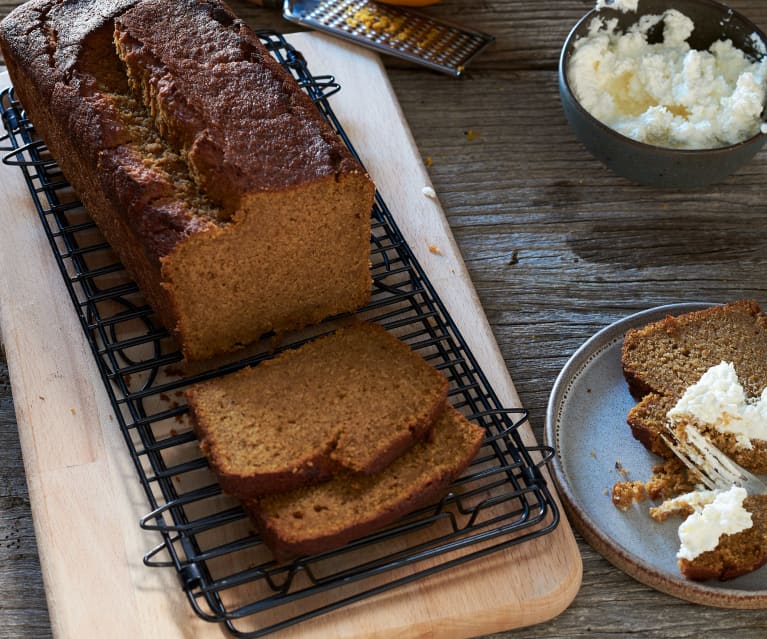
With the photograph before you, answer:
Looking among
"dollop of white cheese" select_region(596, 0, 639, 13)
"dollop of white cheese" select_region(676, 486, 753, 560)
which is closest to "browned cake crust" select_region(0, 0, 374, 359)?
"dollop of white cheese" select_region(676, 486, 753, 560)

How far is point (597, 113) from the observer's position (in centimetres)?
347

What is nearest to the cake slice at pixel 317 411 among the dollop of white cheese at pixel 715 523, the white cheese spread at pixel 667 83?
the dollop of white cheese at pixel 715 523

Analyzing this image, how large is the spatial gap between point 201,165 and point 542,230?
1.30m

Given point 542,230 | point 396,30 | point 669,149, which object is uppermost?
point 396,30

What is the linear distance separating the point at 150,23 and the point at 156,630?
1.73 meters

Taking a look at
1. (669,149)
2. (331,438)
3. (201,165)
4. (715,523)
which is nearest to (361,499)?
(331,438)

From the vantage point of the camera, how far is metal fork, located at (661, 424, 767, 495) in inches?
103

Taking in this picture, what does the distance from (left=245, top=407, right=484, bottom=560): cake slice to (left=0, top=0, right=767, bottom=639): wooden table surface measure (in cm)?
41

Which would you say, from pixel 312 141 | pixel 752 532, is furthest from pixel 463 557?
pixel 312 141

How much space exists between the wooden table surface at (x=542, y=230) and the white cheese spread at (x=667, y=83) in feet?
0.76

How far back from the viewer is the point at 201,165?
2.64 m

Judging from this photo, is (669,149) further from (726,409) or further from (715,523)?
(715,523)

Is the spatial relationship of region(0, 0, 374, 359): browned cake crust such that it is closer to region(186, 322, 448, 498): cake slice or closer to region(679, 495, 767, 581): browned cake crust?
region(186, 322, 448, 498): cake slice

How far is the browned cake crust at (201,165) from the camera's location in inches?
103
